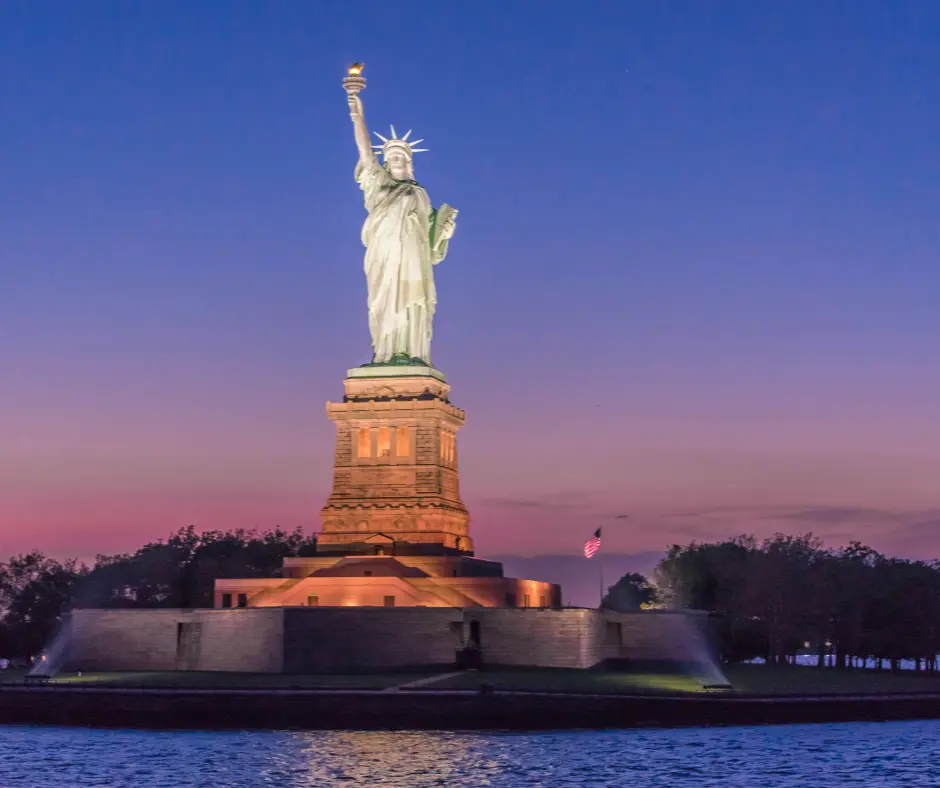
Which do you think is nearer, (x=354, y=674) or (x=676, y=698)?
(x=676, y=698)

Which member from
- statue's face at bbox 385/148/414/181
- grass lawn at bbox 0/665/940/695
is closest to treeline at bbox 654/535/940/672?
grass lawn at bbox 0/665/940/695

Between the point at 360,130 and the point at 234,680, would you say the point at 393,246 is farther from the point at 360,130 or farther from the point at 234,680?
the point at 234,680

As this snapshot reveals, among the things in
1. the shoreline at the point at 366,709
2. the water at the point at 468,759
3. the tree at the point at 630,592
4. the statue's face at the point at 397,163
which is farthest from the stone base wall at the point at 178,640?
the tree at the point at 630,592

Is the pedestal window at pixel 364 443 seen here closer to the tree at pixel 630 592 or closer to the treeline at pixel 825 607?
the treeline at pixel 825 607

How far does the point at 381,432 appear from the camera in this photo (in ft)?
244

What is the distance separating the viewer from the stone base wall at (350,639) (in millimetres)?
63406

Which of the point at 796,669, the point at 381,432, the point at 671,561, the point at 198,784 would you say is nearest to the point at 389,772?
the point at 198,784

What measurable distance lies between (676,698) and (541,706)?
514cm

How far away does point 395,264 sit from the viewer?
77312 millimetres

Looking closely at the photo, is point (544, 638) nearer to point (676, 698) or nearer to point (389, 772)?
point (676, 698)

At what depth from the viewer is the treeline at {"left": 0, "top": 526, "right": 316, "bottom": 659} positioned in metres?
96.1

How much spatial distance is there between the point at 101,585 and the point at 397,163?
35.4 metres

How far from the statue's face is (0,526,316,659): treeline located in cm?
2521

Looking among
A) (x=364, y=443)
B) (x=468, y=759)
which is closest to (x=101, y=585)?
(x=364, y=443)
